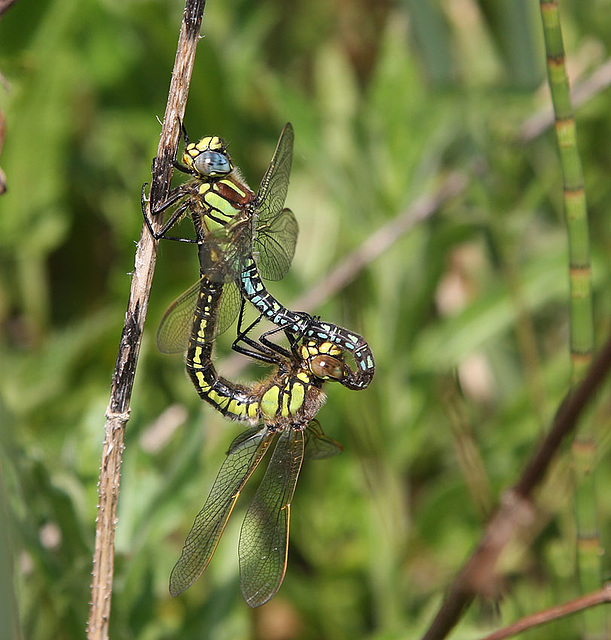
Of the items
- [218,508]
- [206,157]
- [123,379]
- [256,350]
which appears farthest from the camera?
[256,350]

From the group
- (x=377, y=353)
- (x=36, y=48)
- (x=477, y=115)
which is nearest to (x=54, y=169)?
(x=36, y=48)

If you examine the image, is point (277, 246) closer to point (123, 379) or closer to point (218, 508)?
point (218, 508)

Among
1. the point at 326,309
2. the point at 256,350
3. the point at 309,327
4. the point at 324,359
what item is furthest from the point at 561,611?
the point at 326,309

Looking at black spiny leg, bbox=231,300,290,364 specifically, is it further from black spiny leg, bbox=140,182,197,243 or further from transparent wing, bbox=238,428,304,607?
black spiny leg, bbox=140,182,197,243

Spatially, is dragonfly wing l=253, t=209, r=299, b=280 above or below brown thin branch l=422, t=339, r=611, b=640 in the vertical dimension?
above

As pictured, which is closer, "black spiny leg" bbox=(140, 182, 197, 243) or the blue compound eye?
"black spiny leg" bbox=(140, 182, 197, 243)

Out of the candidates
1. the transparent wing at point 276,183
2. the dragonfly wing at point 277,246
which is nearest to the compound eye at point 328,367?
the dragonfly wing at point 277,246

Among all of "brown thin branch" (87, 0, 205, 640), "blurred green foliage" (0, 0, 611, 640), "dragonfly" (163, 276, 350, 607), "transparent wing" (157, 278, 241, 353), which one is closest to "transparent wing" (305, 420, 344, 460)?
"dragonfly" (163, 276, 350, 607)
